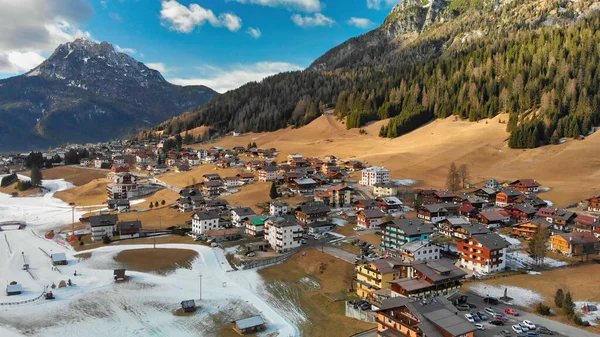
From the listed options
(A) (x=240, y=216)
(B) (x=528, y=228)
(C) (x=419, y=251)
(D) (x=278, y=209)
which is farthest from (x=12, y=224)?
(B) (x=528, y=228)

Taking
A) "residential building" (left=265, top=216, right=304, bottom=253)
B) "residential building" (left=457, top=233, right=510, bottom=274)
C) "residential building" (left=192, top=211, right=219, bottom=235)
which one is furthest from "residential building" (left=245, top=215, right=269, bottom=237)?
"residential building" (left=457, top=233, right=510, bottom=274)

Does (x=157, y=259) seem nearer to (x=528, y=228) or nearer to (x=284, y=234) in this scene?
(x=284, y=234)

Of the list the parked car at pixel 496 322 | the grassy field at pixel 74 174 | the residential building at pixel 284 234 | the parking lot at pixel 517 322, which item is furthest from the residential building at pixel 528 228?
the grassy field at pixel 74 174

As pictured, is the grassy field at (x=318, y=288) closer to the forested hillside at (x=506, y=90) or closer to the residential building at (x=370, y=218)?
the residential building at (x=370, y=218)

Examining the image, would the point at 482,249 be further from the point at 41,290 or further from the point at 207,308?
the point at 41,290

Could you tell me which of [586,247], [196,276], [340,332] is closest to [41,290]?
[196,276]

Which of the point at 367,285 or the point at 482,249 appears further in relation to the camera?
the point at 482,249
